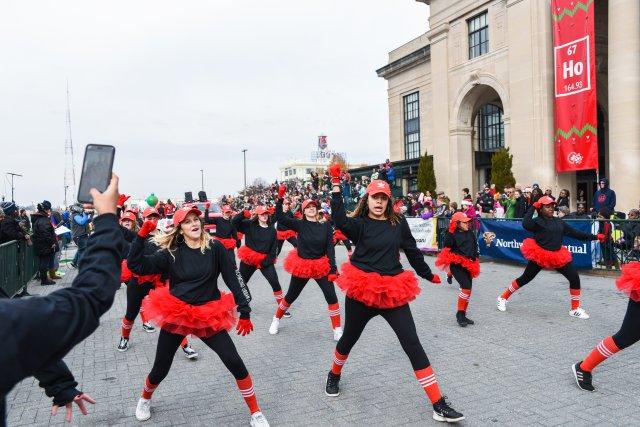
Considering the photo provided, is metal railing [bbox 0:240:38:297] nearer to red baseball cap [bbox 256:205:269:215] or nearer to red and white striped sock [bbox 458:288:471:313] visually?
red baseball cap [bbox 256:205:269:215]

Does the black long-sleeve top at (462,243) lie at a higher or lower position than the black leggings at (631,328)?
higher

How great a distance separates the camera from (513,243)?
1371 centimetres

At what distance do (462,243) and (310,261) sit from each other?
2638 mm

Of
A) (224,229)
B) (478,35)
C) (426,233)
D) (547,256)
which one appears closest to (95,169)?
(547,256)

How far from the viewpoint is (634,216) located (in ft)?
41.3

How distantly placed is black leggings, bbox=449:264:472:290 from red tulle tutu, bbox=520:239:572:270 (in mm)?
1047

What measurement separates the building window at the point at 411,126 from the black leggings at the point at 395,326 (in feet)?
99.0

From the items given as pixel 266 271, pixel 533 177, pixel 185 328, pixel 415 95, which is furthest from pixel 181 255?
pixel 415 95

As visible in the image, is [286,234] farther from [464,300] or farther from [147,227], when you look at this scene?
[147,227]

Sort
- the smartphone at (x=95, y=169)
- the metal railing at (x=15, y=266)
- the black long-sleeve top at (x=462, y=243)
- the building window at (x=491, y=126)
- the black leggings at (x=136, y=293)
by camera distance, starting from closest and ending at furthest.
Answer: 1. the smartphone at (x=95, y=169)
2. the black leggings at (x=136, y=293)
3. the black long-sleeve top at (x=462, y=243)
4. the metal railing at (x=15, y=266)
5. the building window at (x=491, y=126)

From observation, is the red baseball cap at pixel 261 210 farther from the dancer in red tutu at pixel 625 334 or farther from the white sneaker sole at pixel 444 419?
the dancer in red tutu at pixel 625 334

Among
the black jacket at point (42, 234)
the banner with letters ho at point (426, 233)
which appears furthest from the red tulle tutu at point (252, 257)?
the banner with letters ho at point (426, 233)

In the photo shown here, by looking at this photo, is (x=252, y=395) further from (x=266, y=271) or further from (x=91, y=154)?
(x=266, y=271)

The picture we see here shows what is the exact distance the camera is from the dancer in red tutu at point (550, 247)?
7.77 metres
